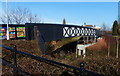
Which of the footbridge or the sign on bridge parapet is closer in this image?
the footbridge

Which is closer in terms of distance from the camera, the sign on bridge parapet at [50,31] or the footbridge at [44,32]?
the footbridge at [44,32]

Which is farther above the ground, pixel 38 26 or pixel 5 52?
pixel 38 26

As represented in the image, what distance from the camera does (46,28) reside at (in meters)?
12.8

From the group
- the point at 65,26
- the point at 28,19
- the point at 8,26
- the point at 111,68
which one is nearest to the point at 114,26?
the point at 28,19

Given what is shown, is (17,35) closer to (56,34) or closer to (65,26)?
(56,34)

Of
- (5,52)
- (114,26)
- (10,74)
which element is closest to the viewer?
(10,74)

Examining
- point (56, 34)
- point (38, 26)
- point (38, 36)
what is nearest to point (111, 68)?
point (38, 36)

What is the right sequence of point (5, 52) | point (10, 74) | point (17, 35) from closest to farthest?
point (10, 74)
point (5, 52)
point (17, 35)

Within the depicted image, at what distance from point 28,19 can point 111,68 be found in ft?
118

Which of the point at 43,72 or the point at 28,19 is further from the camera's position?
the point at 28,19

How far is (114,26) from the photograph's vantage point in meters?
53.1

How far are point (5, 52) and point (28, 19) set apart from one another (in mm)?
33296

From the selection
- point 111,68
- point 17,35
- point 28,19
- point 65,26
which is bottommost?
point 111,68

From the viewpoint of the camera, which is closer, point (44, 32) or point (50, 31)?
point (44, 32)
